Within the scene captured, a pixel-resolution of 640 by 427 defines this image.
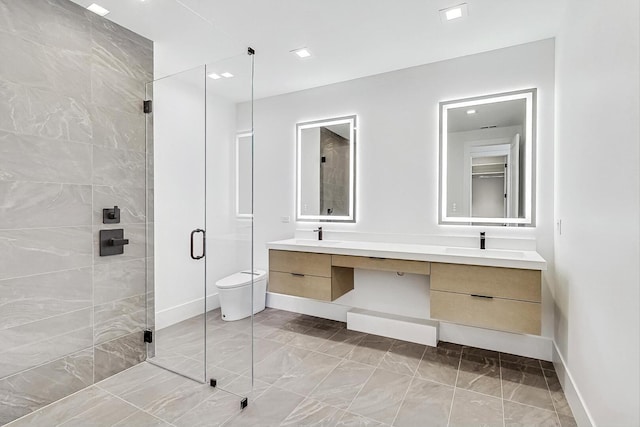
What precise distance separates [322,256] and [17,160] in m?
2.23

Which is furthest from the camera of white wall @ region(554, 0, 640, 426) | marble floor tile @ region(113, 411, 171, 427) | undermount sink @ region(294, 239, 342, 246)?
undermount sink @ region(294, 239, 342, 246)

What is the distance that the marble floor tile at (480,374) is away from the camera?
2148 millimetres

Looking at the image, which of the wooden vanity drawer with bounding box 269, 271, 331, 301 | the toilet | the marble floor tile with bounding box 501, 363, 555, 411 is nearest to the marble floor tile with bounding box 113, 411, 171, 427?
the toilet

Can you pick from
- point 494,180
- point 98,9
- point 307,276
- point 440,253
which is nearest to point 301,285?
point 307,276

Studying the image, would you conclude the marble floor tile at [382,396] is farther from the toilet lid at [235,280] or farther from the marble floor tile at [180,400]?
the toilet lid at [235,280]

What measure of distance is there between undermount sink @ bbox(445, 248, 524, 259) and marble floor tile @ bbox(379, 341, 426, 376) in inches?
35.8

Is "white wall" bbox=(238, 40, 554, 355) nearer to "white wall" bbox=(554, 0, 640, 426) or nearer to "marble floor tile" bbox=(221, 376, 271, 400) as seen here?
"white wall" bbox=(554, 0, 640, 426)

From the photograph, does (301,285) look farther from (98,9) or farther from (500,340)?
(98,9)

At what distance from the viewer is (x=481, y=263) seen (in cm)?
232

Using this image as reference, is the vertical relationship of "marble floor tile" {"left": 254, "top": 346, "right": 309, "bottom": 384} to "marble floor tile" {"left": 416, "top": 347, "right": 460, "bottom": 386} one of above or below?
below

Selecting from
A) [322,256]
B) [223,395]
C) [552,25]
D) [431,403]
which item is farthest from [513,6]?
[223,395]

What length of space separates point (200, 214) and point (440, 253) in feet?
6.19

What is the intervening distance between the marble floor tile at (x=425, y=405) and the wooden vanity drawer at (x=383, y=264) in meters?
0.81

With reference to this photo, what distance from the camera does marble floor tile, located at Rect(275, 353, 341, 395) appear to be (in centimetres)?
218
